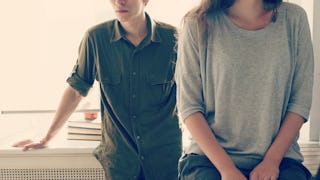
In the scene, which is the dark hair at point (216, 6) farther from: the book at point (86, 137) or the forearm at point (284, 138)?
the book at point (86, 137)

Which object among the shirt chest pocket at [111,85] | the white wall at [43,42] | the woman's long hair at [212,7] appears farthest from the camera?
the white wall at [43,42]

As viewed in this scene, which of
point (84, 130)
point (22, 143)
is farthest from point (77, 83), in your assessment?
point (22, 143)

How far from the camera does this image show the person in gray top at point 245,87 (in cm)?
115

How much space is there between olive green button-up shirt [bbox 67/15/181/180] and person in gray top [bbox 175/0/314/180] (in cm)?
36

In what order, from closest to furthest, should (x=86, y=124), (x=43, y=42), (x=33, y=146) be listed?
(x=33, y=146) → (x=86, y=124) → (x=43, y=42)

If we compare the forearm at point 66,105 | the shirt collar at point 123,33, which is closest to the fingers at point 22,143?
the forearm at point 66,105

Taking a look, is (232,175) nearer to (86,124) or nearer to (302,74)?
(302,74)

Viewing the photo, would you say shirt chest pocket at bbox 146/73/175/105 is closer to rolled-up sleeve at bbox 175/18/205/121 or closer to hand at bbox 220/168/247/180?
rolled-up sleeve at bbox 175/18/205/121

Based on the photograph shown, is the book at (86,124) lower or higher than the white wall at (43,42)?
lower

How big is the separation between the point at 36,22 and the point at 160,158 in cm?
99

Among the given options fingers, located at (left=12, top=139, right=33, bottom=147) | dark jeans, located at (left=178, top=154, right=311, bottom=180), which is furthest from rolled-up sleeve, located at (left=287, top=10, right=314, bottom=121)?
fingers, located at (left=12, top=139, right=33, bottom=147)

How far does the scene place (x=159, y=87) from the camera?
1584 millimetres

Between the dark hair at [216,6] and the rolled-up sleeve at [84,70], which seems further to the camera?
the rolled-up sleeve at [84,70]

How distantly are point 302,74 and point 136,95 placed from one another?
0.64m
